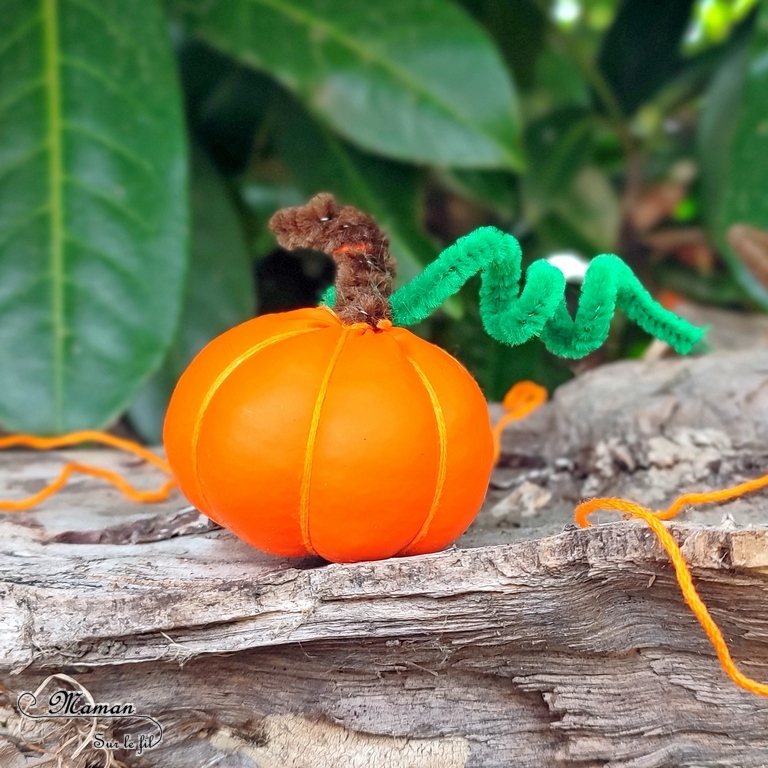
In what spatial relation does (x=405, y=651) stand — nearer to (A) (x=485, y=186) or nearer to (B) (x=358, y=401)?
(B) (x=358, y=401)

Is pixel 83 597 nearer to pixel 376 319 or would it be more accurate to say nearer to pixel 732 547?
pixel 376 319

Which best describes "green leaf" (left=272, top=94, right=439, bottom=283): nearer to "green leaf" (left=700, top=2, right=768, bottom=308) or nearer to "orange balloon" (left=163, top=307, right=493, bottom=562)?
"green leaf" (left=700, top=2, right=768, bottom=308)

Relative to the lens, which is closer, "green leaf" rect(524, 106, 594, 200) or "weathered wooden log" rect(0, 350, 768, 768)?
"weathered wooden log" rect(0, 350, 768, 768)

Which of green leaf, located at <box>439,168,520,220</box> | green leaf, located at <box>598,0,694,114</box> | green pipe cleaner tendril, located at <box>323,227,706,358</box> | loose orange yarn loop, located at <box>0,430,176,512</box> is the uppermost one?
green leaf, located at <box>598,0,694,114</box>

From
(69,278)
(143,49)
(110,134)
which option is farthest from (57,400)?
(143,49)

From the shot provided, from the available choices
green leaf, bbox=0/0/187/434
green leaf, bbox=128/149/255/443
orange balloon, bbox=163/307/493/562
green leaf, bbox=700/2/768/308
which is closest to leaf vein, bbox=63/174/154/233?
green leaf, bbox=0/0/187/434


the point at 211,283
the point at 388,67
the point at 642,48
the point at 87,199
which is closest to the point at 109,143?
the point at 87,199
